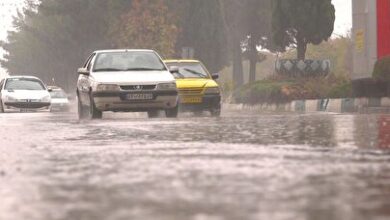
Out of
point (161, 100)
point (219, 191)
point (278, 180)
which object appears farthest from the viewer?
point (161, 100)

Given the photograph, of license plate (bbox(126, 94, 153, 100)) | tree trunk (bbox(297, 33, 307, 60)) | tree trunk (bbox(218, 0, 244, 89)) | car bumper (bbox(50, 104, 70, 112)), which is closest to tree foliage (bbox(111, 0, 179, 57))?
tree trunk (bbox(218, 0, 244, 89))

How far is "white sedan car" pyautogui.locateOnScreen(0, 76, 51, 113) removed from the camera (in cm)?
2933

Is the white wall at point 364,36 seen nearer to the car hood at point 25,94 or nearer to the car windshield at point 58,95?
the car hood at point 25,94

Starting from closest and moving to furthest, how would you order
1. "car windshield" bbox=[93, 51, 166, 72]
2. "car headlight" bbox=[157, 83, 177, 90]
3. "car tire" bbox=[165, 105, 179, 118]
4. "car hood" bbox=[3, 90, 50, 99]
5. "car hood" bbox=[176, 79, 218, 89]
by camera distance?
"car headlight" bbox=[157, 83, 177, 90] < "car tire" bbox=[165, 105, 179, 118] < "car windshield" bbox=[93, 51, 166, 72] < "car hood" bbox=[176, 79, 218, 89] < "car hood" bbox=[3, 90, 50, 99]

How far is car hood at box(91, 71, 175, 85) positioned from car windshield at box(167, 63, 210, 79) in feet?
14.2

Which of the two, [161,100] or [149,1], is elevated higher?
[149,1]

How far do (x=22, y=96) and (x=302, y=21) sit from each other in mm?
12264

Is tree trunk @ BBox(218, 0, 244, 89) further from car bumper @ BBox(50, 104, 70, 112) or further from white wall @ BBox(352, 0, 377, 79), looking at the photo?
white wall @ BBox(352, 0, 377, 79)

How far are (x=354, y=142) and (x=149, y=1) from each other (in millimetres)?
46393

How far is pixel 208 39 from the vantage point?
55.6 metres

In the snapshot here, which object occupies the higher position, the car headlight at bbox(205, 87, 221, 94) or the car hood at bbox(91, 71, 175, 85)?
the car hood at bbox(91, 71, 175, 85)

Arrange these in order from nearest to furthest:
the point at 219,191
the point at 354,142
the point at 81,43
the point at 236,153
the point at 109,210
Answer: the point at 109,210 < the point at 219,191 < the point at 236,153 < the point at 354,142 < the point at 81,43

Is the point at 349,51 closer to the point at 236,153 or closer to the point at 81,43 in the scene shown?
the point at 81,43

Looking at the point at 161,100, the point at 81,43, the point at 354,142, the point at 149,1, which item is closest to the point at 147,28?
the point at 149,1
